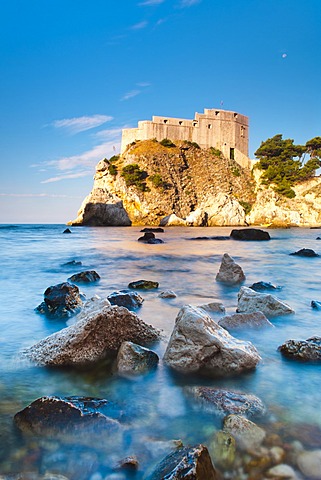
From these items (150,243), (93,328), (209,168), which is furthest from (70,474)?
(209,168)

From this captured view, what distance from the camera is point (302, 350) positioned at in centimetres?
318

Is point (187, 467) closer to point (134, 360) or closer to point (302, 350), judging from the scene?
point (134, 360)

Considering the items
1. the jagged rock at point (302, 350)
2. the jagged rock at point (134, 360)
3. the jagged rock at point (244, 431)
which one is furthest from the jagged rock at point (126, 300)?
the jagged rock at point (244, 431)

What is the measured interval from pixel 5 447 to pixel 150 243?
17754 millimetres

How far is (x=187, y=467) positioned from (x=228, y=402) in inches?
31.0

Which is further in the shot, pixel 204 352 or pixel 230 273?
pixel 230 273

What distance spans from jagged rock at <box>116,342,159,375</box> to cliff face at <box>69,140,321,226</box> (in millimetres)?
44074

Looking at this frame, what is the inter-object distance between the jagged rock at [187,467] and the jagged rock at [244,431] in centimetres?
31

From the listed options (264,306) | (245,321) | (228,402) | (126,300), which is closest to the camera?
(228,402)

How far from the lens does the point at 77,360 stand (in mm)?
3072

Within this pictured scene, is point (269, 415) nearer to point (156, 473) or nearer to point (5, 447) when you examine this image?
point (156, 473)

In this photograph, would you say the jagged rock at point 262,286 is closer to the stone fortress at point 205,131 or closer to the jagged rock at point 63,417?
the jagged rock at point 63,417

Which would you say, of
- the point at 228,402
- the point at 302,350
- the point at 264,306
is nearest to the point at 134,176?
the point at 264,306

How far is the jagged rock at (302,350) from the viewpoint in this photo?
313 centimetres
